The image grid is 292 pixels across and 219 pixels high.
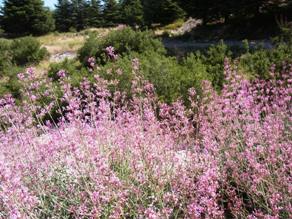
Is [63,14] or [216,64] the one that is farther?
[63,14]

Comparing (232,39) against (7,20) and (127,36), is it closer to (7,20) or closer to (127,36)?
(127,36)

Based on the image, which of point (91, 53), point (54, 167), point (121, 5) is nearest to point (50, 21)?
point (121, 5)

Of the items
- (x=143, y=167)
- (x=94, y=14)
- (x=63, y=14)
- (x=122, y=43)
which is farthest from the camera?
(x=63, y=14)

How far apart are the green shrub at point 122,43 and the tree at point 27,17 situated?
22174 mm

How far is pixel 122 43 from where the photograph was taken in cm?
1812

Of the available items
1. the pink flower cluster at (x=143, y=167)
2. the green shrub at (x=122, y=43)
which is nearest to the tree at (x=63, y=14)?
the green shrub at (x=122, y=43)

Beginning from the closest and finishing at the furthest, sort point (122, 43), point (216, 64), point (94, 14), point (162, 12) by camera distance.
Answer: point (216, 64), point (122, 43), point (162, 12), point (94, 14)

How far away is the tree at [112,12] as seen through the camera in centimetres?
4678

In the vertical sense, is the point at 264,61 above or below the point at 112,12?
above

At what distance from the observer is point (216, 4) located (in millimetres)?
24922

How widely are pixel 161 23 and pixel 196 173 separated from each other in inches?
1299

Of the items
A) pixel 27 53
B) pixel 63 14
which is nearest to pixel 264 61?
pixel 27 53

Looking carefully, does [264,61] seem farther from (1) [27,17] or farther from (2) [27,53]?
(1) [27,17]

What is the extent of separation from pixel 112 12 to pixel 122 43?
29.8 meters
